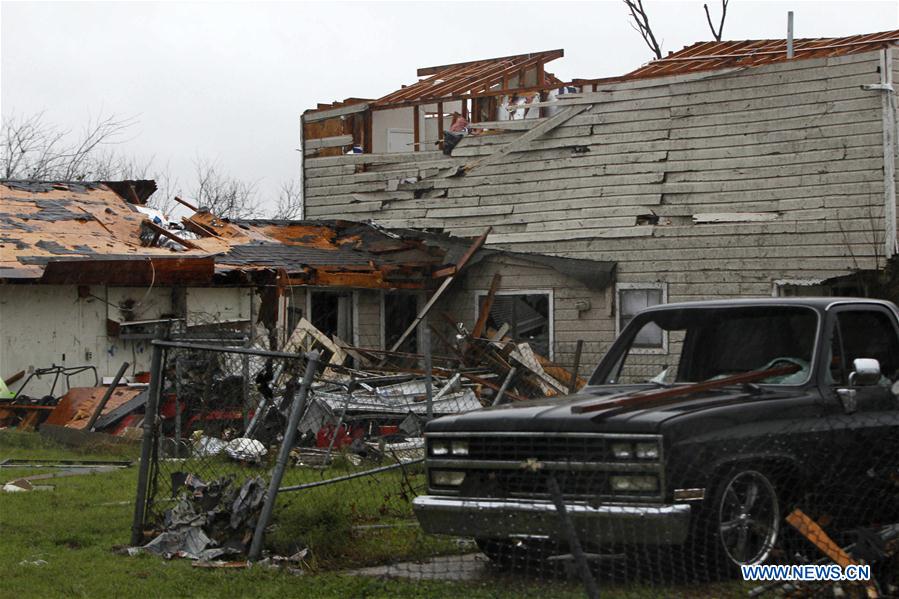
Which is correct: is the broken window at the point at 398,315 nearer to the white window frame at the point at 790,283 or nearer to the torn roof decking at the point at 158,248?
the torn roof decking at the point at 158,248

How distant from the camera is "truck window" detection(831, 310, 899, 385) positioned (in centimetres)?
736

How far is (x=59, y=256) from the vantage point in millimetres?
17000

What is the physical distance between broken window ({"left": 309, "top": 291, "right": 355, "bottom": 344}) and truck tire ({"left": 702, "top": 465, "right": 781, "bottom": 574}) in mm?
14546

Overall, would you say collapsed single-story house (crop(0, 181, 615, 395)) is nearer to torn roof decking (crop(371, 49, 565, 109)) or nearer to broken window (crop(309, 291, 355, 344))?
broken window (crop(309, 291, 355, 344))

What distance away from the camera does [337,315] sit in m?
20.7

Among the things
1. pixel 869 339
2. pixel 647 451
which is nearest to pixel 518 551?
pixel 647 451

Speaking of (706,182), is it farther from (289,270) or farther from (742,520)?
(742,520)

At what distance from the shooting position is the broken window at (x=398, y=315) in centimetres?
2103

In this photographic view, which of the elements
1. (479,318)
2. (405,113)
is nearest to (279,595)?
(479,318)

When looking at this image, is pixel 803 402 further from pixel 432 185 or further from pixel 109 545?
pixel 432 185

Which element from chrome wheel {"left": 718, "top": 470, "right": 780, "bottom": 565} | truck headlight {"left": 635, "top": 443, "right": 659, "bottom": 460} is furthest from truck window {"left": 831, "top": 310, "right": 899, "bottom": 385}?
truck headlight {"left": 635, "top": 443, "right": 659, "bottom": 460}

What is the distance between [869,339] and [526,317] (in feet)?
42.1

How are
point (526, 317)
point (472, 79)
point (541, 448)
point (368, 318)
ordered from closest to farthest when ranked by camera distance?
point (541, 448) < point (526, 317) < point (368, 318) < point (472, 79)

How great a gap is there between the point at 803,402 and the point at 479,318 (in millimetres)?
13316
